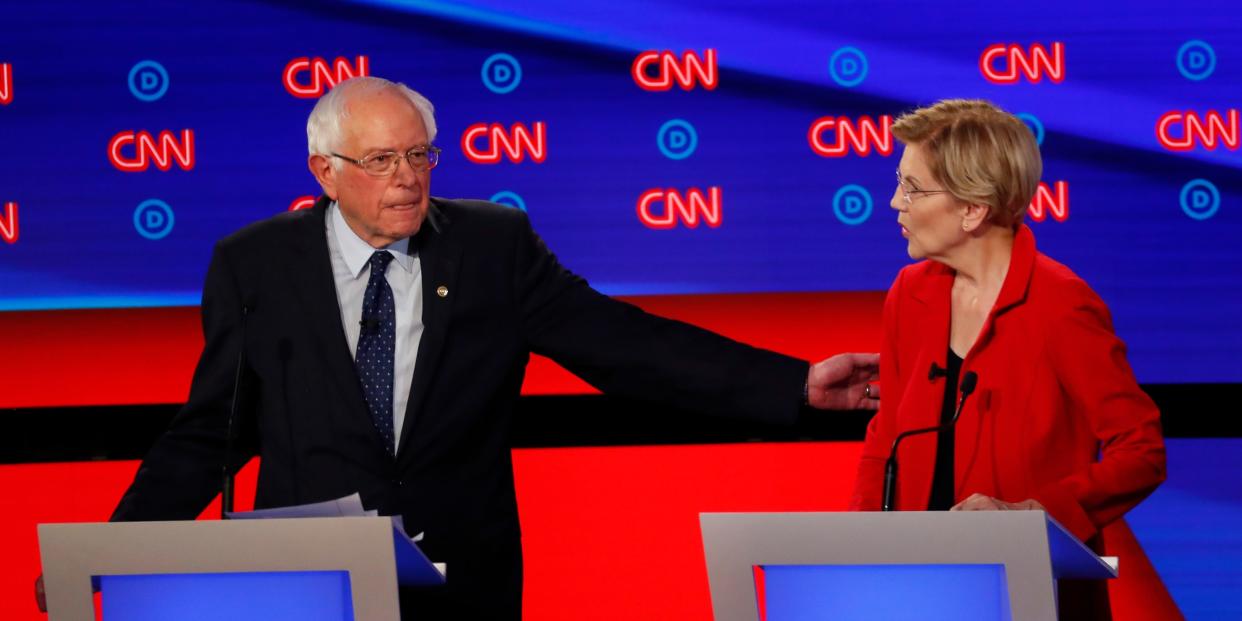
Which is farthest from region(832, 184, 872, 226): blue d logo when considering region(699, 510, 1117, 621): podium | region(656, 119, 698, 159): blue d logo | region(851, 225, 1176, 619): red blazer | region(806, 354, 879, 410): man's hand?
region(699, 510, 1117, 621): podium

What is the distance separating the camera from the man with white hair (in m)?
2.53

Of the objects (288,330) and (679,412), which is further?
(679,412)

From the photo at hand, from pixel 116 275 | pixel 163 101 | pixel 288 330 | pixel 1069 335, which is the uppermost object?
pixel 163 101

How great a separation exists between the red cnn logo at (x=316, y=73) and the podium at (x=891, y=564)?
227 centimetres

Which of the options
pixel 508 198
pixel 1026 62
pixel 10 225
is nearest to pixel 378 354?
pixel 508 198

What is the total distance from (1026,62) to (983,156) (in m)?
1.40

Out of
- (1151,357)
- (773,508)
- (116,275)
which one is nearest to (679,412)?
(773,508)

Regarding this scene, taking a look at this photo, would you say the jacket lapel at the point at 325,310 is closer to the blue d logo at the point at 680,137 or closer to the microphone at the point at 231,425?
the microphone at the point at 231,425

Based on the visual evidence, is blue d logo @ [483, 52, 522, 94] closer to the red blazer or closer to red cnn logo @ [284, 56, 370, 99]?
red cnn logo @ [284, 56, 370, 99]

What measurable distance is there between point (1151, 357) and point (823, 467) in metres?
0.88

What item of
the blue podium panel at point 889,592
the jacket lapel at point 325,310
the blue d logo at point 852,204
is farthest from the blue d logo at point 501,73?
the blue podium panel at point 889,592

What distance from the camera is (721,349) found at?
2.72 meters

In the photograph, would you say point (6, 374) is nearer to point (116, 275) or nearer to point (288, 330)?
point (116, 275)

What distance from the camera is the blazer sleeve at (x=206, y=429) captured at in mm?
2584
